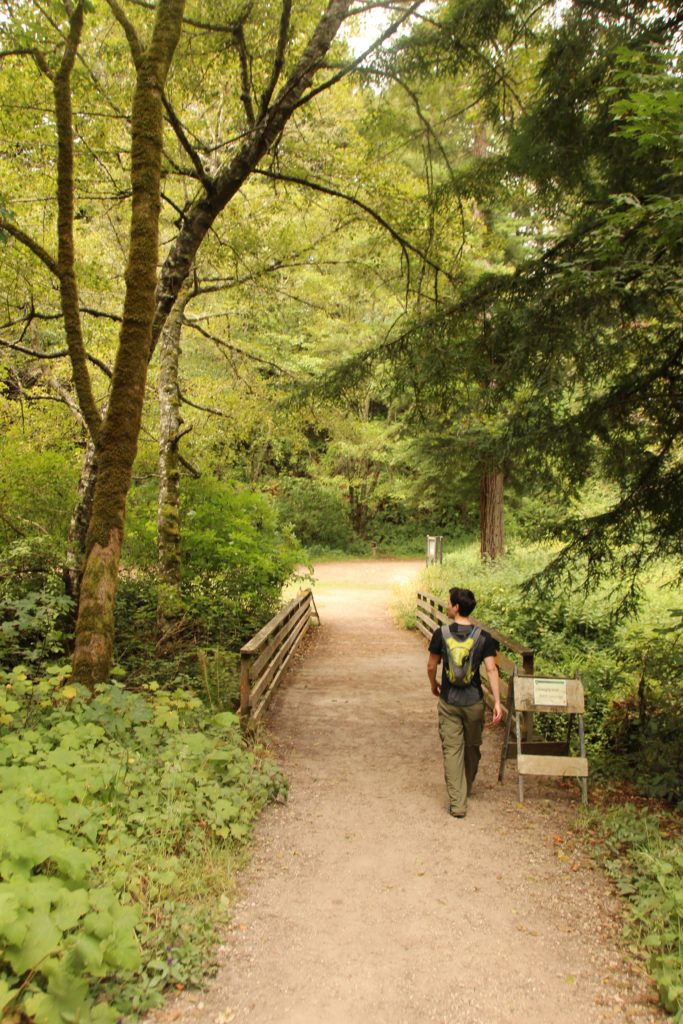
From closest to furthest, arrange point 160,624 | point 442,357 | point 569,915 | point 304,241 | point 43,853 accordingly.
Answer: point 43,853 < point 569,915 < point 442,357 < point 160,624 < point 304,241

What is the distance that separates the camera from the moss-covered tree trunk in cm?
562

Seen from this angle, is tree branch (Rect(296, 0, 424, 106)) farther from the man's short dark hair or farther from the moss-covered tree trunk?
the man's short dark hair

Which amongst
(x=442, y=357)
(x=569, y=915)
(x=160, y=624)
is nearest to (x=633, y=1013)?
(x=569, y=915)

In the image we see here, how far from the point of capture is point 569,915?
13.0ft

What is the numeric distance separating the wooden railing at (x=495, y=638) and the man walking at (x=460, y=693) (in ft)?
3.37

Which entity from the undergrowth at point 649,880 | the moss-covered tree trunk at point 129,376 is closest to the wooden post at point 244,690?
the moss-covered tree trunk at point 129,376

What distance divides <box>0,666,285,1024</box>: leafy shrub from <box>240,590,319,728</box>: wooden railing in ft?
1.81

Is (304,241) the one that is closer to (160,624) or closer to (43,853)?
(160,624)

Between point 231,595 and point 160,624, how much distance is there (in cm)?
127

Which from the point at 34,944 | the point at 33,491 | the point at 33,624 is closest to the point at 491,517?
the point at 33,491

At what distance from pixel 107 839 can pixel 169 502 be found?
20.1 ft

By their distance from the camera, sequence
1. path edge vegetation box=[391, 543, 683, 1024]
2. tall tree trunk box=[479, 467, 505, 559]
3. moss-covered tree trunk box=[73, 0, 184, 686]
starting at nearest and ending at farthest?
path edge vegetation box=[391, 543, 683, 1024] → moss-covered tree trunk box=[73, 0, 184, 686] → tall tree trunk box=[479, 467, 505, 559]

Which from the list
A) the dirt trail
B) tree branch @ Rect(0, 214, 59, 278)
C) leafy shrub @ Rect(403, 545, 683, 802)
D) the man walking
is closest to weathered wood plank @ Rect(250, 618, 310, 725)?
the dirt trail

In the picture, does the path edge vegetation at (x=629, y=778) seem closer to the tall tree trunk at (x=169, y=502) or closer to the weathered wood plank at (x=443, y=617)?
the weathered wood plank at (x=443, y=617)
